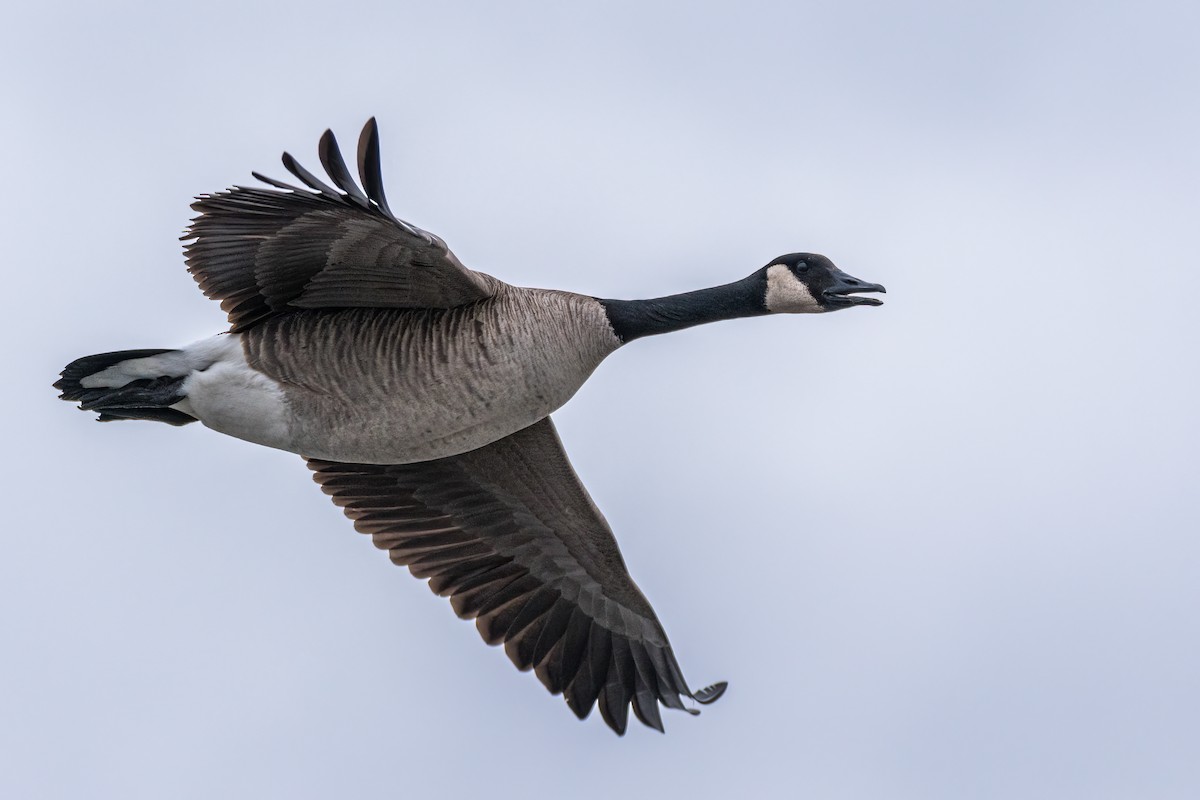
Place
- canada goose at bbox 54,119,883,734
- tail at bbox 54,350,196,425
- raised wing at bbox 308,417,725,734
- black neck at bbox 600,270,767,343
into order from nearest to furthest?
canada goose at bbox 54,119,883,734 → tail at bbox 54,350,196,425 → black neck at bbox 600,270,767,343 → raised wing at bbox 308,417,725,734

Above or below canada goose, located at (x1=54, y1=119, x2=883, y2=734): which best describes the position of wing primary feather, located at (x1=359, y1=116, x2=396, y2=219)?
above

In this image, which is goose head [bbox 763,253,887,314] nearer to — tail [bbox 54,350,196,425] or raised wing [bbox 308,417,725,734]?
raised wing [bbox 308,417,725,734]

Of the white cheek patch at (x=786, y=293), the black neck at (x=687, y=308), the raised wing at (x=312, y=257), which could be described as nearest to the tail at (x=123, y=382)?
the raised wing at (x=312, y=257)

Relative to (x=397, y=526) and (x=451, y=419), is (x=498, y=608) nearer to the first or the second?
(x=397, y=526)

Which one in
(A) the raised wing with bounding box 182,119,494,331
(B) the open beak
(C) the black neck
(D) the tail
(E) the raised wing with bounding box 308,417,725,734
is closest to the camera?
(A) the raised wing with bounding box 182,119,494,331

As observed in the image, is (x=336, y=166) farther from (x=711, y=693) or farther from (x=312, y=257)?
(x=711, y=693)

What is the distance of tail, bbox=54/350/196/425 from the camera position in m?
10.7

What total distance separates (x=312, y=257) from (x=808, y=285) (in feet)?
12.1

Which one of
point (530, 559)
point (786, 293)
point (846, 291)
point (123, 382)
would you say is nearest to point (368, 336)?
point (123, 382)

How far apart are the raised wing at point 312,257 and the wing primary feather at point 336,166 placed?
132 mm

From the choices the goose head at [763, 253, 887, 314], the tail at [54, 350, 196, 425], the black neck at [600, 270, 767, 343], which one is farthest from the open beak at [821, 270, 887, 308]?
the tail at [54, 350, 196, 425]

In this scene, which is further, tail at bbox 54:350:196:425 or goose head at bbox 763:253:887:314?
goose head at bbox 763:253:887:314

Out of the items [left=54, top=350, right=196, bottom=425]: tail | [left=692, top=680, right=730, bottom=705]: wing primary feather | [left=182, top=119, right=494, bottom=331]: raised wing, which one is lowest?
[left=692, top=680, right=730, bottom=705]: wing primary feather

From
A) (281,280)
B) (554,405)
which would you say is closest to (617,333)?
(554,405)
